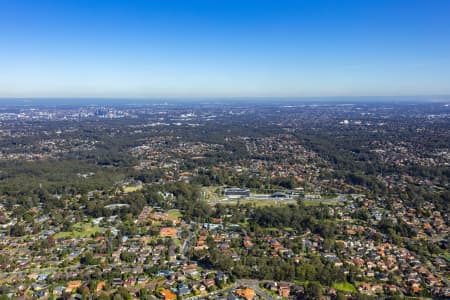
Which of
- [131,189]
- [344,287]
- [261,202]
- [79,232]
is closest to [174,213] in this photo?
[79,232]

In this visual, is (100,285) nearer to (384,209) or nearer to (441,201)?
(384,209)

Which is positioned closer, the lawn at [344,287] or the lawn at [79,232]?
the lawn at [344,287]

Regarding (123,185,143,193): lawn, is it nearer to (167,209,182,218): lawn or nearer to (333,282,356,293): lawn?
(167,209,182,218): lawn

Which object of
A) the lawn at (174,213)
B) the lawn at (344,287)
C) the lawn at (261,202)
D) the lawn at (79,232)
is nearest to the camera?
the lawn at (344,287)

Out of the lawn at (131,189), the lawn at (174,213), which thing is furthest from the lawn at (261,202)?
the lawn at (131,189)

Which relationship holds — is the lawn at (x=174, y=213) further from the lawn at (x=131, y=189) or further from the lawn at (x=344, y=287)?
the lawn at (x=344, y=287)

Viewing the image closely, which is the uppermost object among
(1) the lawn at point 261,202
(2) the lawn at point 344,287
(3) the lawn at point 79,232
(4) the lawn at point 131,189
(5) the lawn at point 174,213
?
(4) the lawn at point 131,189
